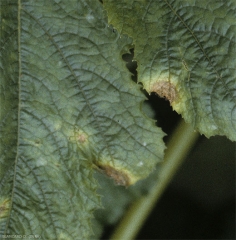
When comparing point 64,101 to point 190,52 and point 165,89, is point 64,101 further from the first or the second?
point 190,52

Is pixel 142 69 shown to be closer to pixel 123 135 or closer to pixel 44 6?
pixel 123 135

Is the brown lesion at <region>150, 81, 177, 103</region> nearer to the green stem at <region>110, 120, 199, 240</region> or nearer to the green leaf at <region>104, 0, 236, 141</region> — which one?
the green leaf at <region>104, 0, 236, 141</region>

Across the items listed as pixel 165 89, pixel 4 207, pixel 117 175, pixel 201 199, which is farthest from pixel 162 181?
pixel 4 207

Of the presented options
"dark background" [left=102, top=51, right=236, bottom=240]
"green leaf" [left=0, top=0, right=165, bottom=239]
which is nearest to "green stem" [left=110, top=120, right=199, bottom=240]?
"dark background" [left=102, top=51, right=236, bottom=240]

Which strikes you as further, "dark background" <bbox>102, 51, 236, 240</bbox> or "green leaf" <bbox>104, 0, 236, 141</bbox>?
"dark background" <bbox>102, 51, 236, 240</bbox>

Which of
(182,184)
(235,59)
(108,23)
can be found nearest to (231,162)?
(182,184)

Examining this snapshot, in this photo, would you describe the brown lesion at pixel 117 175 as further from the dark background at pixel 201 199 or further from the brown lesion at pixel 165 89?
the dark background at pixel 201 199

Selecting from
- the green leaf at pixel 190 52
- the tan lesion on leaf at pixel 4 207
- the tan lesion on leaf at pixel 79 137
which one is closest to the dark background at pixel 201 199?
the green leaf at pixel 190 52
